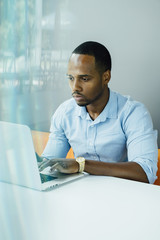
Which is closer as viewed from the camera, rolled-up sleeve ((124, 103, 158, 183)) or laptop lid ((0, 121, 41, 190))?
laptop lid ((0, 121, 41, 190))

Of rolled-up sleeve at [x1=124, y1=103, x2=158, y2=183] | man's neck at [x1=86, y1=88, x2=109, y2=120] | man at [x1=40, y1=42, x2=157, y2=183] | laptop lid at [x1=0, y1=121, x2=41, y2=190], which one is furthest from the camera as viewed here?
man's neck at [x1=86, y1=88, x2=109, y2=120]

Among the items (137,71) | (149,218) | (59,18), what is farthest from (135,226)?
(59,18)

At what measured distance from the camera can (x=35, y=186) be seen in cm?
80

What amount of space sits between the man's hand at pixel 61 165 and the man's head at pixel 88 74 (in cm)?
40

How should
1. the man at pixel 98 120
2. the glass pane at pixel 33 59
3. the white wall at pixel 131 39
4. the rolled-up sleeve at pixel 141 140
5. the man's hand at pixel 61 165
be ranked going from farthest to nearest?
the glass pane at pixel 33 59, the white wall at pixel 131 39, the man at pixel 98 120, the rolled-up sleeve at pixel 141 140, the man's hand at pixel 61 165

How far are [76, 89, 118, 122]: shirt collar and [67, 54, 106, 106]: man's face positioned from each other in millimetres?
61

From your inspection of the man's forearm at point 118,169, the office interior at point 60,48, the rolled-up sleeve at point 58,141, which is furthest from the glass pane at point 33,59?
the man's forearm at point 118,169

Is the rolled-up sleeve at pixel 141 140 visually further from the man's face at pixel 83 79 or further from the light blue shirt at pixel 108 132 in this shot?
the man's face at pixel 83 79

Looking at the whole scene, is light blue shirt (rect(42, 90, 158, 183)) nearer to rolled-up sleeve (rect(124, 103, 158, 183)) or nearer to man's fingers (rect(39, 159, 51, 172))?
rolled-up sleeve (rect(124, 103, 158, 183))

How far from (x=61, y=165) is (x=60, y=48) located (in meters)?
1.55

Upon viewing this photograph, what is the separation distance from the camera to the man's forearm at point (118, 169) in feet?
3.17

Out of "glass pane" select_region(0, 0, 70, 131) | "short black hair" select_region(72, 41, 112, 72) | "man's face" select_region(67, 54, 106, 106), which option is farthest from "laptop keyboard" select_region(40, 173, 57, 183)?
"glass pane" select_region(0, 0, 70, 131)

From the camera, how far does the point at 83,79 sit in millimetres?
1283

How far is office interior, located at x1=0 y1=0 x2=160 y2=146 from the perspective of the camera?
1.91 m
